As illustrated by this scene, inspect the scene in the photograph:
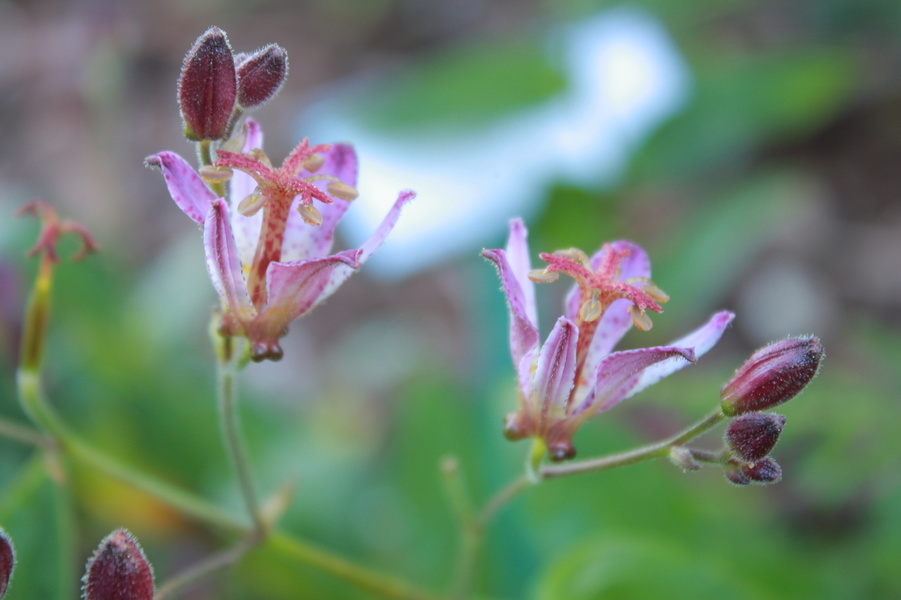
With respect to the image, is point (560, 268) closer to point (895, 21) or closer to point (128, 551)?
point (128, 551)

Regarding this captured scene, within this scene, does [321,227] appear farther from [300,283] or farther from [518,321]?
[518,321]

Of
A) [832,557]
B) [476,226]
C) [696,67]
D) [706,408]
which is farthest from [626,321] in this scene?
[696,67]

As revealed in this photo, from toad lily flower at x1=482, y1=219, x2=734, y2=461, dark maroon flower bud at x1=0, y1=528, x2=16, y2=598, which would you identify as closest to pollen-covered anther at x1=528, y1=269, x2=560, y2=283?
toad lily flower at x1=482, y1=219, x2=734, y2=461

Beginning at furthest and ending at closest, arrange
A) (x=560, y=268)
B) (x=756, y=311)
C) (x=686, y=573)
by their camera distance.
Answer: (x=756, y=311)
(x=686, y=573)
(x=560, y=268)

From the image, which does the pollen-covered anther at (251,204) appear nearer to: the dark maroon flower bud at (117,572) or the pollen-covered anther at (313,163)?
the pollen-covered anther at (313,163)

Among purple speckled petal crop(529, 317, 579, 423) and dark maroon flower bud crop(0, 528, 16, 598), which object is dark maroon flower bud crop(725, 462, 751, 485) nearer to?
purple speckled petal crop(529, 317, 579, 423)

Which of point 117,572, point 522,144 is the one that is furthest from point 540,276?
point 522,144
